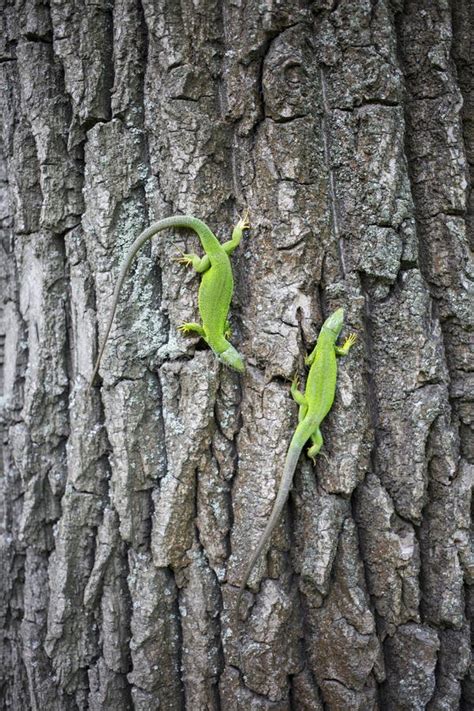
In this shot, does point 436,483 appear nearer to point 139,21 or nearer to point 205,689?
point 205,689

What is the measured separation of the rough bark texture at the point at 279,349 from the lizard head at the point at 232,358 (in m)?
0.08

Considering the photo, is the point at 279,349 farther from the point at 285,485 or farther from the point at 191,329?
the point at 285,485

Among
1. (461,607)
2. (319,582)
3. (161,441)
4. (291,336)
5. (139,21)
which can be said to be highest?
(139,21)

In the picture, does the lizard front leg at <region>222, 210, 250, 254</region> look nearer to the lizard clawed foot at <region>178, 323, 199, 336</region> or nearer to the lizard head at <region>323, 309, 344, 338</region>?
the lizard clawed foot at <region>178, 323, 199, 336</region>

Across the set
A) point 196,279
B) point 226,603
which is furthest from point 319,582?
point 196,279

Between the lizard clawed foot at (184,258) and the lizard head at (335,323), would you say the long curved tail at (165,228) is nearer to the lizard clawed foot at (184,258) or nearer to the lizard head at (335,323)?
the lizard clawed foot at (184,258)

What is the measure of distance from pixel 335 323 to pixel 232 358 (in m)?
0.44

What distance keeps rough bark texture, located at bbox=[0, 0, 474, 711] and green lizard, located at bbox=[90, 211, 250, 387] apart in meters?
0.06

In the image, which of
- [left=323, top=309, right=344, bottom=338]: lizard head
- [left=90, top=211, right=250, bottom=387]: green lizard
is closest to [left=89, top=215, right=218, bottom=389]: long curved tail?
[left=90, top=211, right=250, bottom=387]: green lizard

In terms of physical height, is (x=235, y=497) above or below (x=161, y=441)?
below

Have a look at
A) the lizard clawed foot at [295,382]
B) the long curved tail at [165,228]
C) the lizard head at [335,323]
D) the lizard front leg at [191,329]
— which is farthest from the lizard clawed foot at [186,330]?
the lizard head at [335,323]

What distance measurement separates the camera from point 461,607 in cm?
217

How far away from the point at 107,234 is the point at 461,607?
217 centimetres

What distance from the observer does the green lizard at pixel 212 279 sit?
210 centimetres
